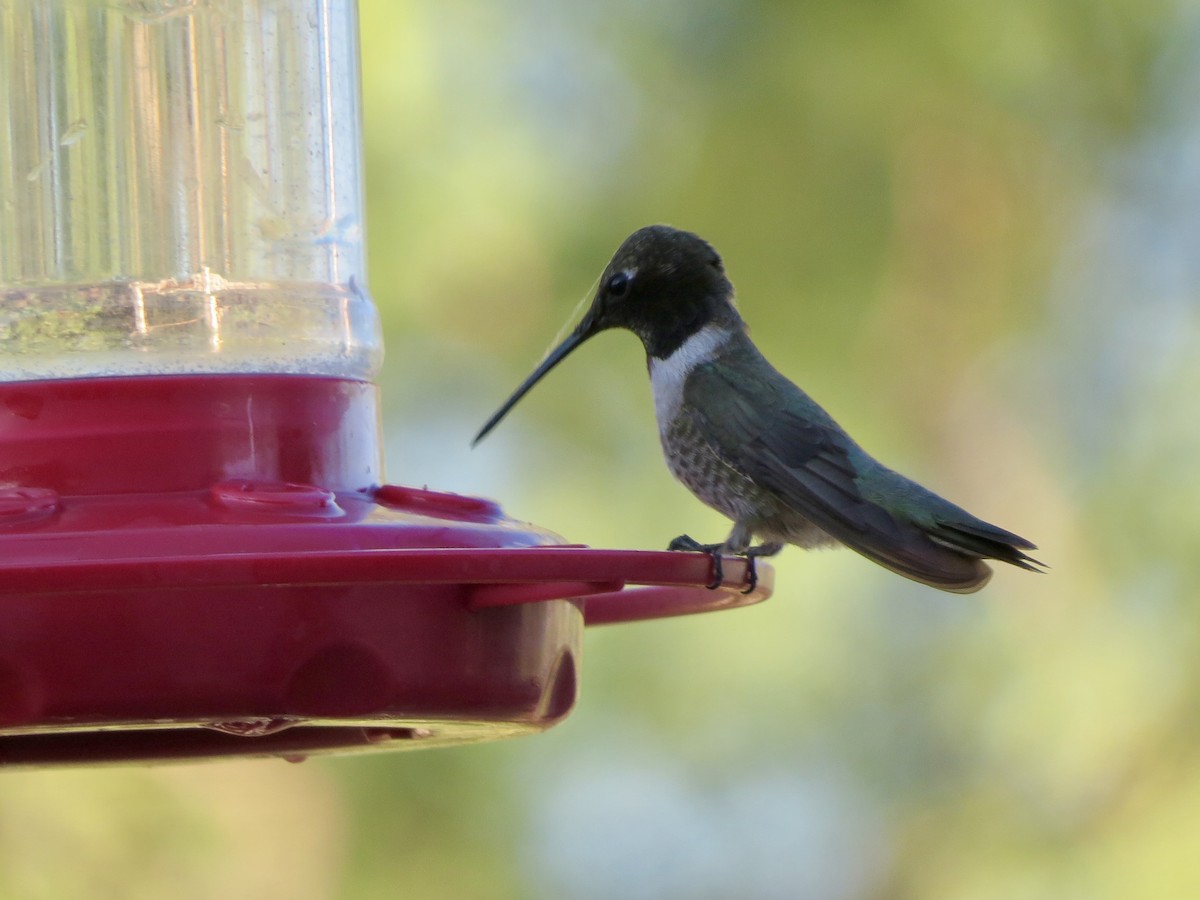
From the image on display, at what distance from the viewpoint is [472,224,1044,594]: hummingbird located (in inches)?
158

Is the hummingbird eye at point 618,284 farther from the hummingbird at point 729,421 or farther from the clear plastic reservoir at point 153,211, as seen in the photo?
the clear plastic reservoir at point 153,211

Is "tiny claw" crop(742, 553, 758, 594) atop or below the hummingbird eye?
below

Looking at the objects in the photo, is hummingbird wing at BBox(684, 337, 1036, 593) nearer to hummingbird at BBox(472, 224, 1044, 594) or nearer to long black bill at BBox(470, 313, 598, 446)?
hummingbird at BBox(472, 224, 1044, 594)

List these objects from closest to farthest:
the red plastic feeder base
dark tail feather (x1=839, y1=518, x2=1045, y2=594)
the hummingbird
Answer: the red plastic feeder base → dark tail feather (x1=839, y1=518, x2=1045, y2=594) → the hummingbird

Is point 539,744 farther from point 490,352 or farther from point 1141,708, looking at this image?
point 1141,708

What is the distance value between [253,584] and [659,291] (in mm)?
2656

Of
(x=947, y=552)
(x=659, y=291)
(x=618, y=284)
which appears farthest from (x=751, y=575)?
(x=659, y=291)

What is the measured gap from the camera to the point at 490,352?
5.91 metres

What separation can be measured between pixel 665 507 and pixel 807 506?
71.9 inches

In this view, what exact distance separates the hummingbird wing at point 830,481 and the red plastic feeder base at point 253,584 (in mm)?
823

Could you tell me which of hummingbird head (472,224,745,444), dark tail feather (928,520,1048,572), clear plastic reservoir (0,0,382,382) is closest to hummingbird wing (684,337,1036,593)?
dark tail feather (928,520,1048,572)

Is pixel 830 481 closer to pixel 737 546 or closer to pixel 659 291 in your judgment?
pixel 737 546

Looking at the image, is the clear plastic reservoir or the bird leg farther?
the bird leg

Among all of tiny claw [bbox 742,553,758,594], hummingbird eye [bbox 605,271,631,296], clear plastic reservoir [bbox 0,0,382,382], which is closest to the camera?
tiny claw [bbox 742,553,758,594]
